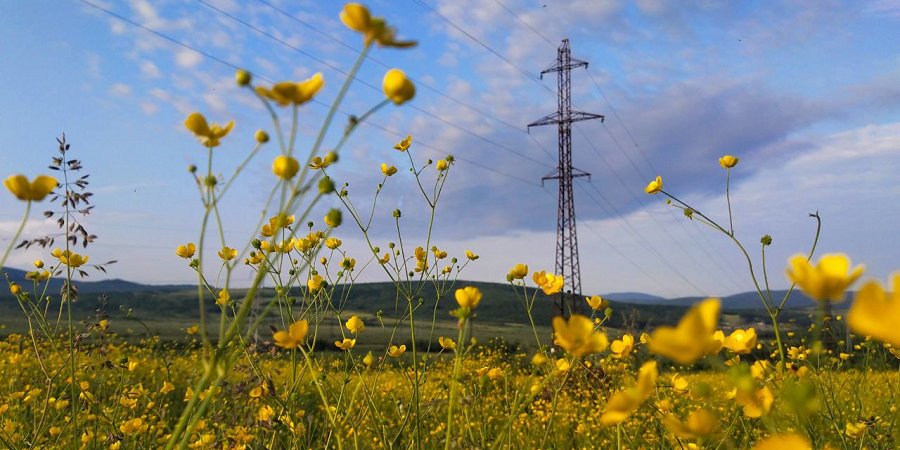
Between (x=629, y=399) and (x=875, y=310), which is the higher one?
(x=875, y=310)

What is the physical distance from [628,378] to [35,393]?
435cm

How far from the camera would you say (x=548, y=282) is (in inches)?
62.6

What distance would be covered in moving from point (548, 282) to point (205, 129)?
1.02m

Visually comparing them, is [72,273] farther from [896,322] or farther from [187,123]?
[896,322]

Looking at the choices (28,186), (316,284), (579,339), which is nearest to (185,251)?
(316,284)

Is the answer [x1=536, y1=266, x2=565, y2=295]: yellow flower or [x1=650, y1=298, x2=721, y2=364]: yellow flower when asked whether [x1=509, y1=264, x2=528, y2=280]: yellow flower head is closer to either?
[x1=536, y1=266, x2=565, y2=295]: yellow flower

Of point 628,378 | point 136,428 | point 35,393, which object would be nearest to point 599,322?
point 136,428

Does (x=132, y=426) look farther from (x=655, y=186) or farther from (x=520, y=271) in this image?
(x=655, y=186)

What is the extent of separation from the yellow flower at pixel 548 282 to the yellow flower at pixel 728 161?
3.68ft

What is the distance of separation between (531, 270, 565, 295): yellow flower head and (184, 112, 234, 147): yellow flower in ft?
3.10

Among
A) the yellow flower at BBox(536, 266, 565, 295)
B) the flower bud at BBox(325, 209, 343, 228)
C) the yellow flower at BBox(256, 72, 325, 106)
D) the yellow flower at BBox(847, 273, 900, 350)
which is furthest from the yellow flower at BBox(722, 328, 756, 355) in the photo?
the yellow flower at BBox(256, 72, 325, 106)

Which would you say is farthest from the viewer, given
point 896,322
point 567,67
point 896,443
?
point 567,67

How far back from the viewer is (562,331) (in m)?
0.76

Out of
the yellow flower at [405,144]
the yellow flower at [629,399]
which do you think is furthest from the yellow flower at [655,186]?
the yellow flower at [629,399]
